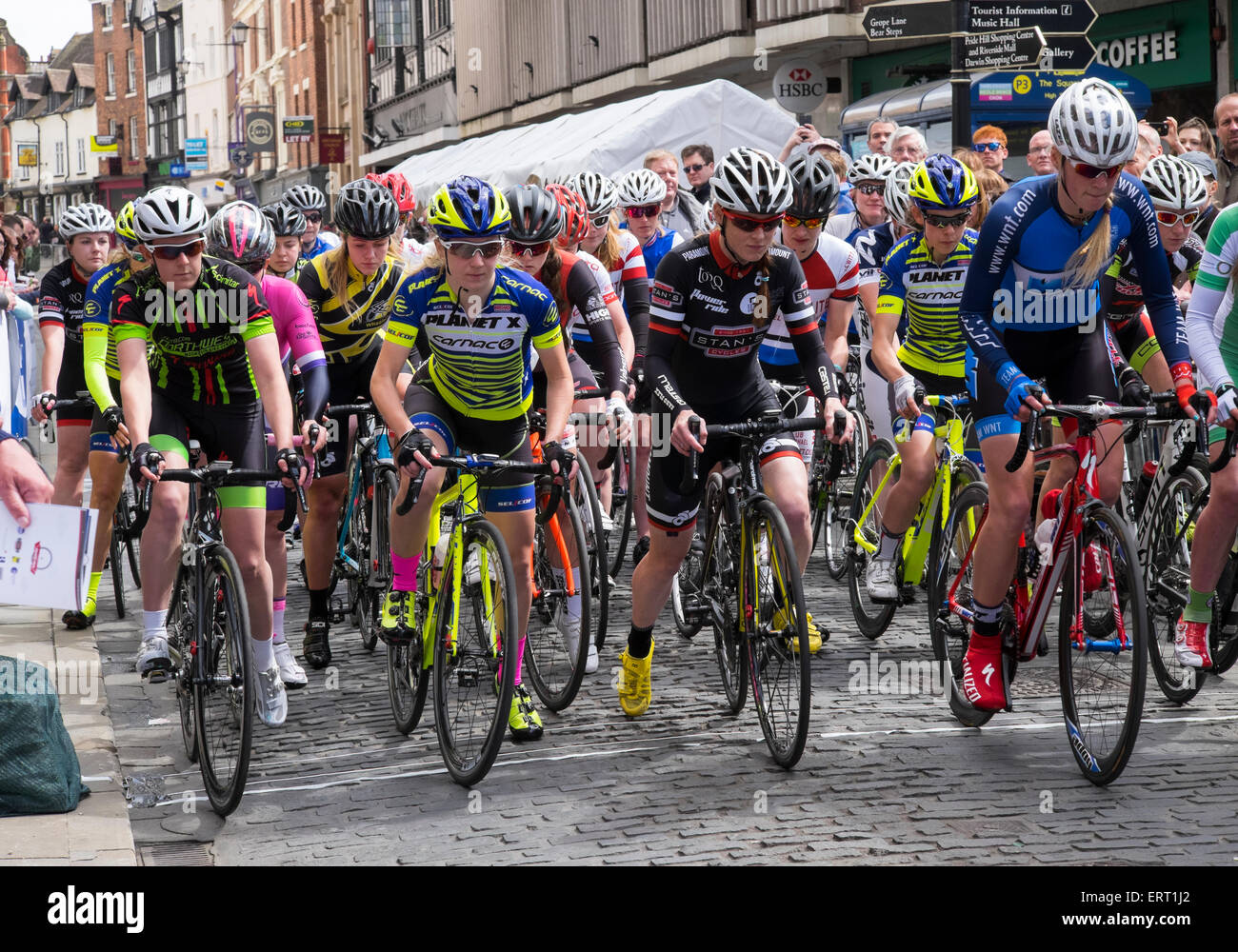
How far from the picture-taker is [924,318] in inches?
308

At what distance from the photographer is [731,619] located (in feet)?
20.8

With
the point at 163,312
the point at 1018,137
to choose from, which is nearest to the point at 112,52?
the point at 1018,137

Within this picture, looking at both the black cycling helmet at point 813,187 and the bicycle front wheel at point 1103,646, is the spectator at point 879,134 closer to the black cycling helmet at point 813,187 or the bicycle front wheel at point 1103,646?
the black cycling helmet at point 813,187

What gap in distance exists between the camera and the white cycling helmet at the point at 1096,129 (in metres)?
5.37

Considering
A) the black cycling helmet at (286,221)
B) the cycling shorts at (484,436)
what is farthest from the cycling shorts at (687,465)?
the black cycling helmet at (286,221)

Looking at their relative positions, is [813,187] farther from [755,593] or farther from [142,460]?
[142,460]

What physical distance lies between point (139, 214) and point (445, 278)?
1.16 metres

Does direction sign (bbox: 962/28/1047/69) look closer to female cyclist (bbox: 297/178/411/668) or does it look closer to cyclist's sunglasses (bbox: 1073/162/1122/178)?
female cyclist (bbox: 297/178/411/668)

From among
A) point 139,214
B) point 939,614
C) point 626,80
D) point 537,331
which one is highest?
point 626,80

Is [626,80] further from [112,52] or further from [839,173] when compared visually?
[112,52]

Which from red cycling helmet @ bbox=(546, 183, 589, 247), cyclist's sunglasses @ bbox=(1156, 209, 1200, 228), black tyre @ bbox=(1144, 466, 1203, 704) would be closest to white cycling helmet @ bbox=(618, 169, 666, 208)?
red cycling helmet @ bbox=(546, 183, 589, 247)

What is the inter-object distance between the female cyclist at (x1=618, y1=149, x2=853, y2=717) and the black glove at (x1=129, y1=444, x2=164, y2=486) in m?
1.85

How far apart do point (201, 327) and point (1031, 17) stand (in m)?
7.53

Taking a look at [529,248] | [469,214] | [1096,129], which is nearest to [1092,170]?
[1096,129]
